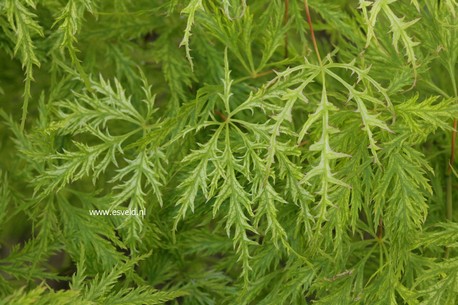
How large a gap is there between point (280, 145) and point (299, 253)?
0.25m

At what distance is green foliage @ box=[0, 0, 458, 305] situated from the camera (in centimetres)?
100

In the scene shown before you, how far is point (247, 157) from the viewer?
3.40 feet

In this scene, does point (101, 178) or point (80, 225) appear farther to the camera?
point (101, 178)

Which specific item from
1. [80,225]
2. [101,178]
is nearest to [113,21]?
[101,178]

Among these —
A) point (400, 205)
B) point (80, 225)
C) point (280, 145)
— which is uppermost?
point (280, 145)

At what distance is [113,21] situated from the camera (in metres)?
1.42

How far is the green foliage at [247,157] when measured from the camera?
1.00m

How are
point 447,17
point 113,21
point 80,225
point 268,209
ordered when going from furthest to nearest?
point 113,21
point 80,225
point 447,17
point 268,209

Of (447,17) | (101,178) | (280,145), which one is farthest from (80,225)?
(447,17)

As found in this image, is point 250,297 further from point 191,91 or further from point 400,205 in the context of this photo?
point 191,91

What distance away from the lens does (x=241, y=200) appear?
1.02m

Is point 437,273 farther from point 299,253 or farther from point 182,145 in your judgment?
point 182,145

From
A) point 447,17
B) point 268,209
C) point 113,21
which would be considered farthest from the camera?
point 113,21

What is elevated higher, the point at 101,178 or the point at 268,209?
the point at 268,209
